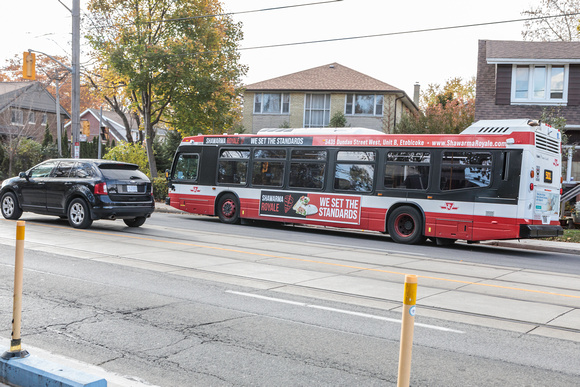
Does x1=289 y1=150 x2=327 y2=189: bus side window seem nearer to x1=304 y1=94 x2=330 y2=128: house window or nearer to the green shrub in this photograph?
the green shrub

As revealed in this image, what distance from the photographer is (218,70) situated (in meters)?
31.9

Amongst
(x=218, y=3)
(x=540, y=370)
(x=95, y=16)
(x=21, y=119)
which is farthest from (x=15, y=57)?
(x=540, y=370)

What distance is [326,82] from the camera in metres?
43.5

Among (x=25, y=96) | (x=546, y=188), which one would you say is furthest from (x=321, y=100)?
(x=546, y=188)

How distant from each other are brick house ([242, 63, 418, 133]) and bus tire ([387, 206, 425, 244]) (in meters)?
25.5

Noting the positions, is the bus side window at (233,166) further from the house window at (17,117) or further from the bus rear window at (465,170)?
the house window at (17,117)

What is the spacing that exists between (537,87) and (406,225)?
47.5 feet

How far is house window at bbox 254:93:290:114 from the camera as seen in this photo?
43.4 m

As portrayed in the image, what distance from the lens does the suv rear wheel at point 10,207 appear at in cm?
1612

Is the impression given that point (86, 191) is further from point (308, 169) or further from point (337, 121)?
point (337, 121)

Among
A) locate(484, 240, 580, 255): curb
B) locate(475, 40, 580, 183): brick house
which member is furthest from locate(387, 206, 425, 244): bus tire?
locate(475, 40, 580, 183): brick house

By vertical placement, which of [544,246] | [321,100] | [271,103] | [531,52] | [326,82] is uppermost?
[326,82]

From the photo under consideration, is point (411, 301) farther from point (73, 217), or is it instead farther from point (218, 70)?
point (218, 70)

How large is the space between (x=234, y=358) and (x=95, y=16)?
33.4m
